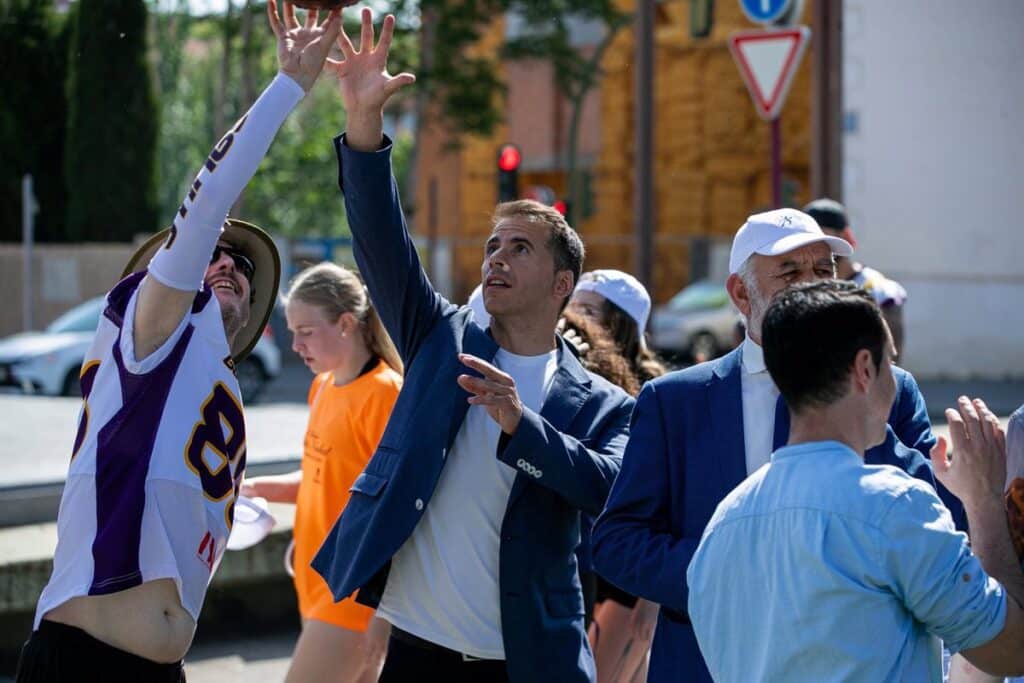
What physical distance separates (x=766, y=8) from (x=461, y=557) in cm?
830

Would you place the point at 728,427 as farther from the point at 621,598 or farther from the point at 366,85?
the point at 621,598

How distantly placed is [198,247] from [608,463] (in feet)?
4.32

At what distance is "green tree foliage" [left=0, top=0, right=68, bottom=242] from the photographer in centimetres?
905

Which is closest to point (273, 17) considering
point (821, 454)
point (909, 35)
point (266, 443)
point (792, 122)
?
point (821, 454)

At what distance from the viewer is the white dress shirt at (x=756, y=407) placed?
3.35 m

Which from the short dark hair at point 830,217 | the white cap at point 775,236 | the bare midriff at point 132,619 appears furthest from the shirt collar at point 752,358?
the short dark hair at point 830,217

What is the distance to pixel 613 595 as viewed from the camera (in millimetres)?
5703

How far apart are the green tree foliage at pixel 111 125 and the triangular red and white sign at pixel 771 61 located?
424 cm

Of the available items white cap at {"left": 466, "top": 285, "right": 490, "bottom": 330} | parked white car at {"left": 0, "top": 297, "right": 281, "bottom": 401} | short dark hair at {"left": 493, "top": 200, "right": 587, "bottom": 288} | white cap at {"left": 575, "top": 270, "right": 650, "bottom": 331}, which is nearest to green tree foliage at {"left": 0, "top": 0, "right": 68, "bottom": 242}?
parked white car at {"left": 0, "top": 297, "right": 281, "bottom": 401}

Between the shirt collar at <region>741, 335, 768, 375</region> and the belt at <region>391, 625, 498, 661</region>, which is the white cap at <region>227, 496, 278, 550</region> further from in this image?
the shirt collar at <region>741, 335, 768, 375</region>

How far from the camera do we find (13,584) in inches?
260

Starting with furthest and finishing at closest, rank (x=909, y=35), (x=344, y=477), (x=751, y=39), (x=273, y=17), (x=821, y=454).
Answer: (x=909, y=35) → (x=751, y=39) → (x=344, y=477) → (x=273, y=17) → (x=821, y=454)

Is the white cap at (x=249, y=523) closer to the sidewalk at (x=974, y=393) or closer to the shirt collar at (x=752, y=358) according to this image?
the shirt collar at (x=752, y=358)

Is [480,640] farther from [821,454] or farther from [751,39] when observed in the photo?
[751,39]
